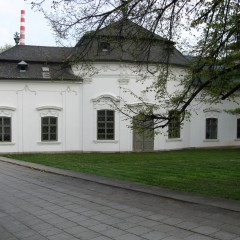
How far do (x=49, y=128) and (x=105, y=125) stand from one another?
12.9 ft

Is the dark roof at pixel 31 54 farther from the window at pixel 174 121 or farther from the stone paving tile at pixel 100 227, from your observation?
the stone paving tile at pixel 100 227

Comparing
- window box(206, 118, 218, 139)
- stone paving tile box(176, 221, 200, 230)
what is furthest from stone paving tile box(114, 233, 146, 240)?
window box(206, 118, 218, 139)

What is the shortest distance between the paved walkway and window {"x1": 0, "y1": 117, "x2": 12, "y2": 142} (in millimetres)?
15648

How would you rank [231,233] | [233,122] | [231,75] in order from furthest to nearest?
1. [233,122]
2. [231,75]
3. [231,233]

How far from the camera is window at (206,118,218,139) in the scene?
3195cm

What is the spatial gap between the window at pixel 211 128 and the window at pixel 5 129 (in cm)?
1587

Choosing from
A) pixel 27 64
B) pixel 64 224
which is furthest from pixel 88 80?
pixel 64 224

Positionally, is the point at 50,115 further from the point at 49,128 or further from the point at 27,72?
the point at 27,72

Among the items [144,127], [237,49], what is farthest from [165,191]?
[237,49]

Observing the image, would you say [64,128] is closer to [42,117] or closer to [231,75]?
[42,117]

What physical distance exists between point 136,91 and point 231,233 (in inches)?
865

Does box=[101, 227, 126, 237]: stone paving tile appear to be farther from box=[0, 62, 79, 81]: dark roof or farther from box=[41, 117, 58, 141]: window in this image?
box=[41, 117, 58, 141]: window

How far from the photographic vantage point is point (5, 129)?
85.0ft

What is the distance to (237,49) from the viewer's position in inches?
425
